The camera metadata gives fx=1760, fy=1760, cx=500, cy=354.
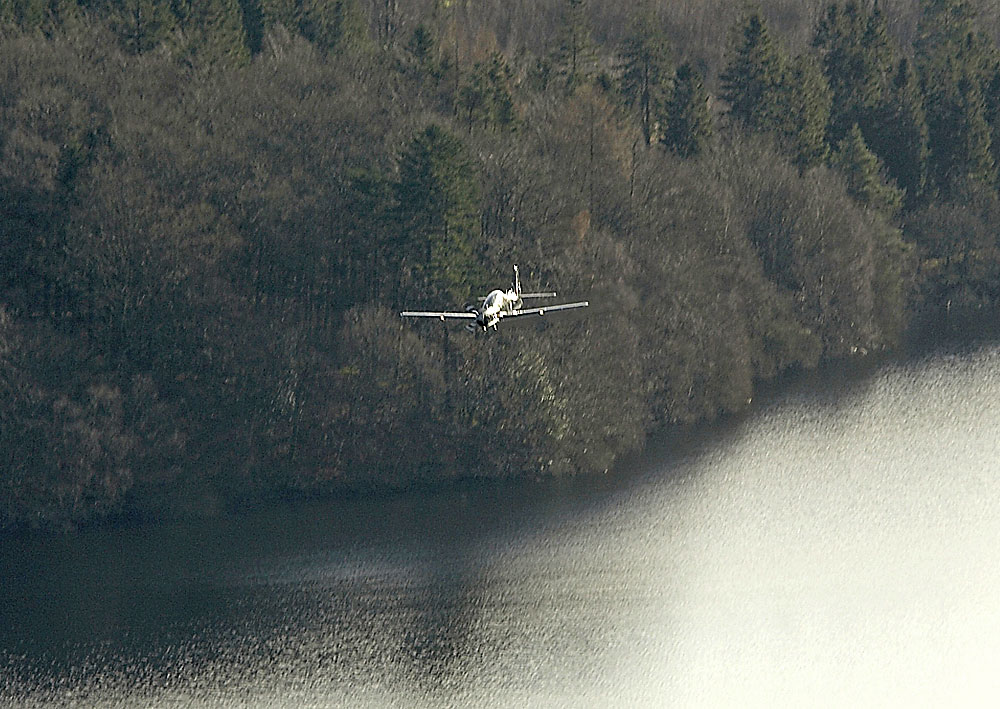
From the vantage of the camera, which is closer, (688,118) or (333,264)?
(333,264)

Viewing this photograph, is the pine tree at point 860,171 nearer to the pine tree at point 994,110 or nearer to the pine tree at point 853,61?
the pine tree at point 853,61

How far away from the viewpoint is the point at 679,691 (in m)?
60.7

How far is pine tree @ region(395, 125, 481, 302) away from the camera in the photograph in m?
74.9

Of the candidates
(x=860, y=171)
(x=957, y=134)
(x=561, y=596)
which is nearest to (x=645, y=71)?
(x=860, y=171)

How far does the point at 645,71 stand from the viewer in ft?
344

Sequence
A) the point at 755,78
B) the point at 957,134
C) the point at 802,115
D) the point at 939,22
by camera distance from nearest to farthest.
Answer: the point at 802,115 < the point at 755,78 < the point at 957,134 < the point at 939,22

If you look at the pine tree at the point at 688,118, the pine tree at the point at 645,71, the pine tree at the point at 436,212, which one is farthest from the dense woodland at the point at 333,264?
the pine tree at the point at 645,71

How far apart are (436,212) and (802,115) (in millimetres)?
36684

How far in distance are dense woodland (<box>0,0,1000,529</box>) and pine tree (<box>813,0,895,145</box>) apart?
1587cm

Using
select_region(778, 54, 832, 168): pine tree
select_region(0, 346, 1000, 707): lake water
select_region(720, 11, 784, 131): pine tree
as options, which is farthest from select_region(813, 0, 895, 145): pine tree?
select_region(0, 346, 1000, 707): lake water

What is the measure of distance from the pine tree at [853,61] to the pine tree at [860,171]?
13.8 feet

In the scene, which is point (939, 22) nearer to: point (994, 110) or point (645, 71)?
point (994, 110)

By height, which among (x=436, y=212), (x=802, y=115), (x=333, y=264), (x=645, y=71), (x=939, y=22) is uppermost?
(x=939, y=22)

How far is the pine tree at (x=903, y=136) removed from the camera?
111m
